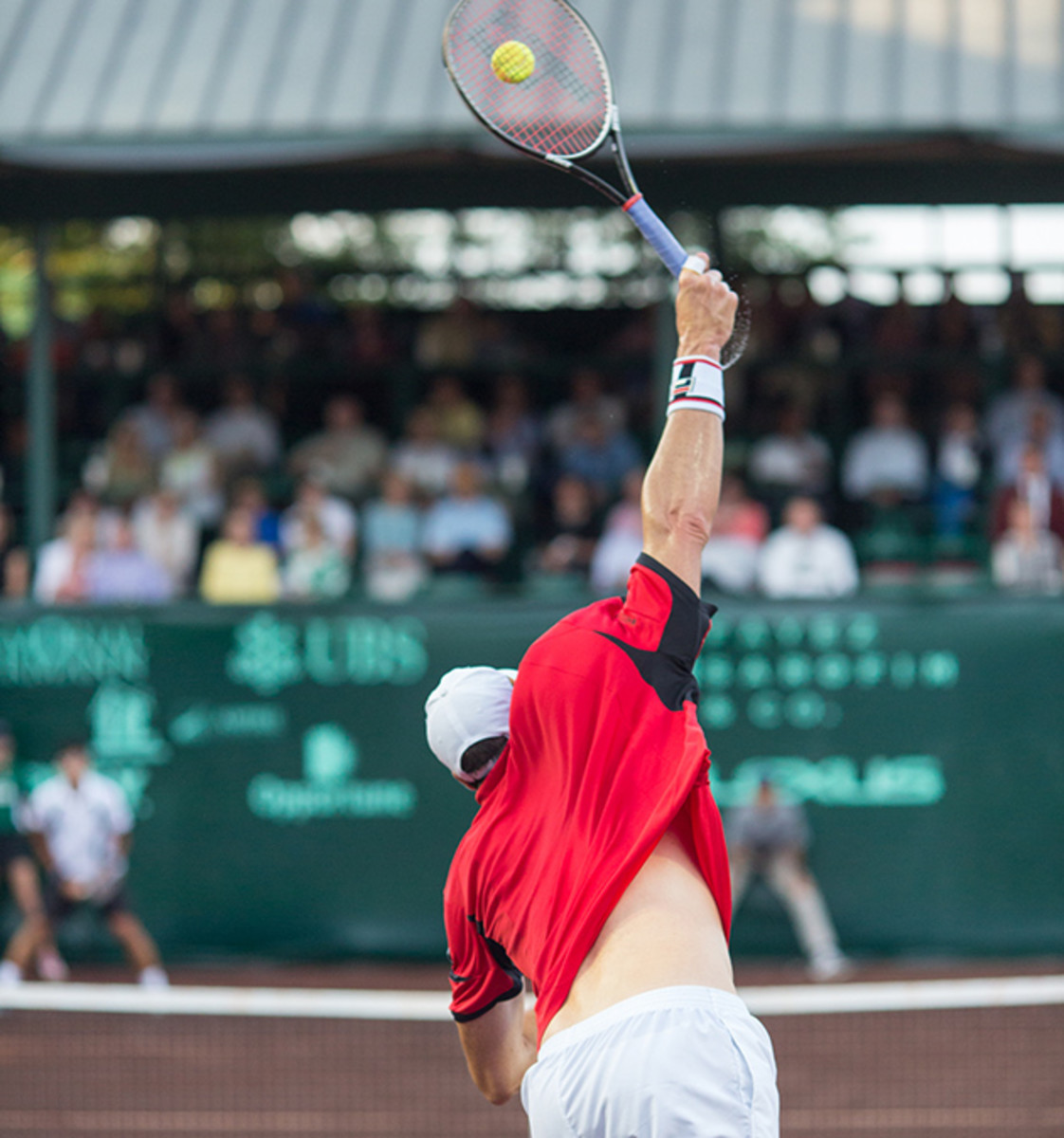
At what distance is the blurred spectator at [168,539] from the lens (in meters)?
12.4

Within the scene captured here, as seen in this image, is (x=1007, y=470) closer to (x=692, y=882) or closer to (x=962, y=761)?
(x=962, y=761)

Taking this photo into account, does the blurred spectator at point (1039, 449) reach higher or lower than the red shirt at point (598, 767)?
higher

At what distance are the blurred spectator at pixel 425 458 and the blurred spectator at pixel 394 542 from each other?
0.20 metres

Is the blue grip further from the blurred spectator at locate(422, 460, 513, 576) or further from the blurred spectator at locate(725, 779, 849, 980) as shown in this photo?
the blurred spectator at locate(422, 460, 513, 576)

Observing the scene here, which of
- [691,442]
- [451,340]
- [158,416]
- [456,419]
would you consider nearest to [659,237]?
[691,442]

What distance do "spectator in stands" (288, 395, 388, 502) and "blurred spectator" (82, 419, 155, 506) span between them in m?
1.16

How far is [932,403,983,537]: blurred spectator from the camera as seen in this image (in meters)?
12.5

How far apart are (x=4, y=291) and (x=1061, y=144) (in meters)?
11.5

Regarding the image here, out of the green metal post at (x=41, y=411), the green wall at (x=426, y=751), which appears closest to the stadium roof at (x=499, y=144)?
the green metal post at (x=41, y=411)

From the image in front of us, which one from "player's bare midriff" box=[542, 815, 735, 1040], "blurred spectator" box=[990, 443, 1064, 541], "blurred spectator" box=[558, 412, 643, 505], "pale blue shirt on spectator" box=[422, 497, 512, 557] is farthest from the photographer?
"blurred spectator" box=[558, 412, 643, 505]

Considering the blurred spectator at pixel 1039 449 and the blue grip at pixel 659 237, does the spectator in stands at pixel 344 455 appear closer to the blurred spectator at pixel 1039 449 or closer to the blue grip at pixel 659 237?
the blurred spectator at pixel 1039 449

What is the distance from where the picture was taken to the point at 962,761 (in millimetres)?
11086

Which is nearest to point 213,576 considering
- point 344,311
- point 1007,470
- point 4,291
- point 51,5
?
point 344,311

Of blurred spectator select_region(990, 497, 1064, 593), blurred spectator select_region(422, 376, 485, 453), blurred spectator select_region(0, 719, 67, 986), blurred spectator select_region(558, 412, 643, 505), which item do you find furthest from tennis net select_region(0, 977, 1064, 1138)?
blurred spectator select_region(422, 376, 485, 453)
